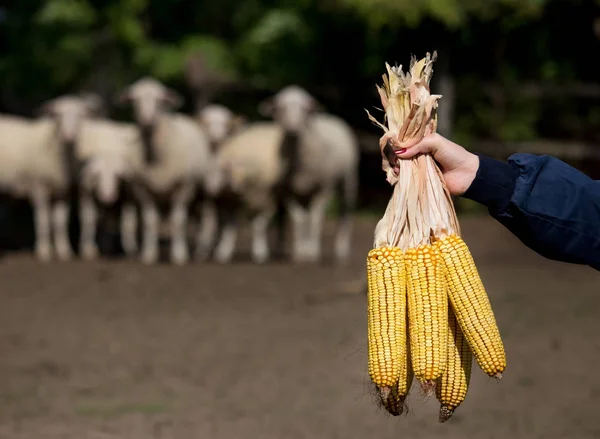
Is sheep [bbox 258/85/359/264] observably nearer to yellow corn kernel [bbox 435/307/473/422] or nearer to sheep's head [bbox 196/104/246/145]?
sheep's head [bbox 196/104/246/145]

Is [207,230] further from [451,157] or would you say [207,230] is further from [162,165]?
[451,157]

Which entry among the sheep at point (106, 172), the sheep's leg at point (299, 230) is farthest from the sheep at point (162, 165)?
the sheep's leg at point (299, 230)

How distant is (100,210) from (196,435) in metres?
10.8

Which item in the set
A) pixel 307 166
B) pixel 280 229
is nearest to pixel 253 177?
pixel 307 166

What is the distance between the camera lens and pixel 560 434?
6191mm

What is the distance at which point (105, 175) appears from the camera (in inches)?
593

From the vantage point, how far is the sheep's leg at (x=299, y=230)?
15102 mm

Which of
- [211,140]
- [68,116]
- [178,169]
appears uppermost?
[68,116]

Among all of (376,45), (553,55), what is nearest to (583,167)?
(553,55)

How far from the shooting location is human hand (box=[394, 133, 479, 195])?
3.20m

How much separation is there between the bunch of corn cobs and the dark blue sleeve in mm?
147

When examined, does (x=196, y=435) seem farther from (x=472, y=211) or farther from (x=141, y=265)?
(x=472, y=211)

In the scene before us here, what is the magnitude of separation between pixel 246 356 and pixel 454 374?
5338 millimetres

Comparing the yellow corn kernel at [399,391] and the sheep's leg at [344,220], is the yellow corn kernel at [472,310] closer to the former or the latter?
the yellow corn kernel at [399,391]
